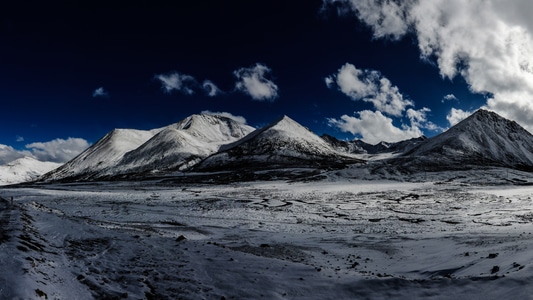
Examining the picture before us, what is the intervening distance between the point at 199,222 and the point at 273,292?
23.5 m

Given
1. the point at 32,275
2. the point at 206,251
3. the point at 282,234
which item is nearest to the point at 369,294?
the point at 206,251

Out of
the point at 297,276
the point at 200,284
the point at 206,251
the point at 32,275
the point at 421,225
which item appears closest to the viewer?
the point at 32,275

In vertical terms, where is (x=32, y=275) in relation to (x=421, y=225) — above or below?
above

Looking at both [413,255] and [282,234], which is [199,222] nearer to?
[282,234]

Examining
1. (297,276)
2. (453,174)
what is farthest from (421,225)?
(453,174)

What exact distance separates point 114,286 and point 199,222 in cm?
2253

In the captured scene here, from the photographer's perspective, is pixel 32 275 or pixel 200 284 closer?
pixel 32 275

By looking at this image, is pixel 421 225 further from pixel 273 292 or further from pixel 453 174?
pixel 453 174

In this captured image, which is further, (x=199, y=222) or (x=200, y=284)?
(x=199, y=222)

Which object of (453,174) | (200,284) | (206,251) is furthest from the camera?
(453,174)

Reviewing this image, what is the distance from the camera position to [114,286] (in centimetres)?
1082

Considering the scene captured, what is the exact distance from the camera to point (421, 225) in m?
32.0

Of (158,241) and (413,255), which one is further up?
(158,241)

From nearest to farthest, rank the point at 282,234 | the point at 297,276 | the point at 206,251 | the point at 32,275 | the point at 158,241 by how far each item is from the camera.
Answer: the point at 32,275 → the point at 297,276 → the point at 206,251 → the point at 158,241 → the point at 282,234
